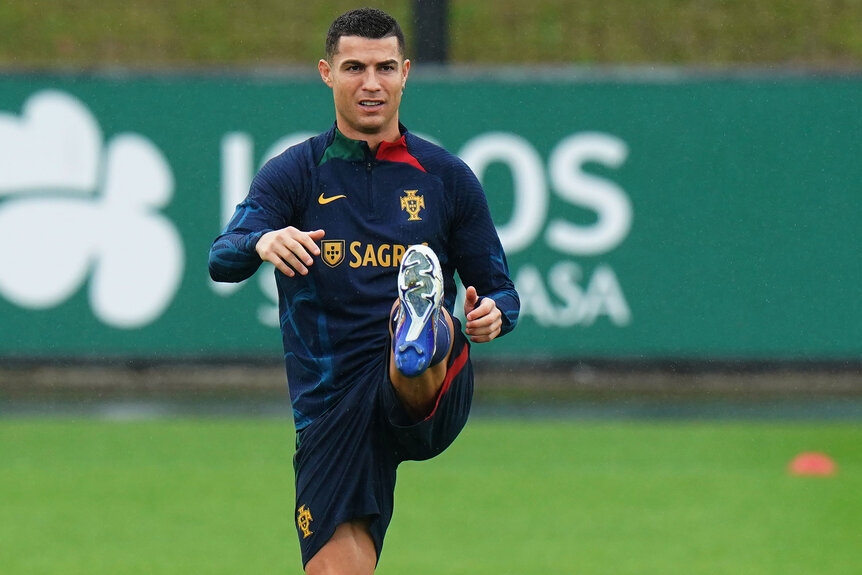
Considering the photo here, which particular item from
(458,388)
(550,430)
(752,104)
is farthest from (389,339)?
(752,104)

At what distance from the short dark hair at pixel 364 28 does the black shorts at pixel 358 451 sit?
0.96 m

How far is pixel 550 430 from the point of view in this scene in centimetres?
1077

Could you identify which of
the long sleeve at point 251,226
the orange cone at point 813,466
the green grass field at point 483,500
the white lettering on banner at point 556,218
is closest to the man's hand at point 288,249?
the long sleeve at point 251,226

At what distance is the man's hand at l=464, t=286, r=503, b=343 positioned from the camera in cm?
445

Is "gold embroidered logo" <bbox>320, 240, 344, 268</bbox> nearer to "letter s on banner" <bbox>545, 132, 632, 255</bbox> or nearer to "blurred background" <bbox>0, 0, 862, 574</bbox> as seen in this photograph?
"blurred background" <bbox>0, 0, 862, 574</bbox>

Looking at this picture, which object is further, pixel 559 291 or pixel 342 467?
pixel 559 291

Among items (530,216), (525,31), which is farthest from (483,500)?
(525,31)

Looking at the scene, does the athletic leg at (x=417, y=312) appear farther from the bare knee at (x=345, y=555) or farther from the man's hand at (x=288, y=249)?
the bare knee at (x=345, y=555)

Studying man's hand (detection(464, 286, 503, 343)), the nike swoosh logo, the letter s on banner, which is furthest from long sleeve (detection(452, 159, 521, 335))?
the letter s on banner

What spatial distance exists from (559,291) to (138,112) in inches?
141

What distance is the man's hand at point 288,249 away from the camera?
420 cm

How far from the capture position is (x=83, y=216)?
11633mm

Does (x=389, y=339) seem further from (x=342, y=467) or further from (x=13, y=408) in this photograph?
(x=13, y=408)

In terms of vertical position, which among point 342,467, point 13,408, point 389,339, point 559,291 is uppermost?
point 389,339
